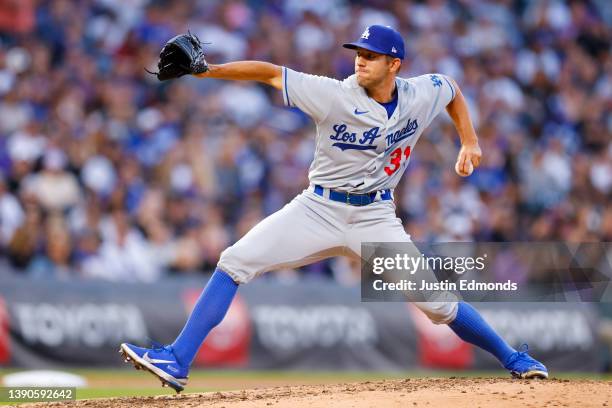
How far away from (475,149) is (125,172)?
5932mm

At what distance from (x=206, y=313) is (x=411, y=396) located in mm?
1184

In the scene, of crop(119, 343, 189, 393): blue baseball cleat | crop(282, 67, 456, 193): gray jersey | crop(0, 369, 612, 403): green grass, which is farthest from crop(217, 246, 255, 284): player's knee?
crop(0, 369, 612, 403): green grass

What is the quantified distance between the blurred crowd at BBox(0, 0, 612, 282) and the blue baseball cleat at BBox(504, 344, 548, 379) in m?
5.34

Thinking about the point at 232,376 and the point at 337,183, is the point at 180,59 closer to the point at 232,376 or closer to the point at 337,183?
the point at 337,183

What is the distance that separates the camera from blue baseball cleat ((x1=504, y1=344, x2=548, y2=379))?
6070mm

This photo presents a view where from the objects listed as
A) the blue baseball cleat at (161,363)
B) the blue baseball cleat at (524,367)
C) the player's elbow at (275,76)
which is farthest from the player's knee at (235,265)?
the blue baseball cleat at (524,367)

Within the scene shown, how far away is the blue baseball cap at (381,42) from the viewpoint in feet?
18.5

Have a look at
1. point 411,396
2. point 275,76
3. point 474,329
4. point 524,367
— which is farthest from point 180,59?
point 524,367

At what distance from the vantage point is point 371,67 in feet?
18.6

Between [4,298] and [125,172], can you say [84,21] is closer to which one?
[125,172]

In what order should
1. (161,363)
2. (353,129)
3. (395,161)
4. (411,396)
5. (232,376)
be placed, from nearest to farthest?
1. (161,363)
2. (411,396)
3. (353,129)
4. (395,161)
5. (232,376)

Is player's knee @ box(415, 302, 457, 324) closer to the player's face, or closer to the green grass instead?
the player's face

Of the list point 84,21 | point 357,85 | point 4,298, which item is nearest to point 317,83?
point 357,85

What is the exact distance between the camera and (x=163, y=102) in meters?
12.3
